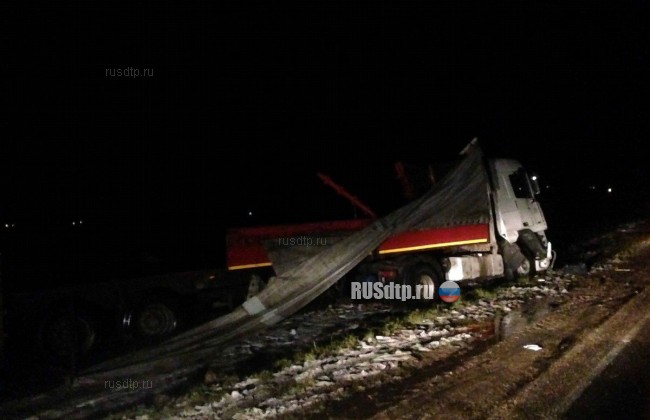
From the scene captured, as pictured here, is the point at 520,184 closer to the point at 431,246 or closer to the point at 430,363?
the point at 431,246

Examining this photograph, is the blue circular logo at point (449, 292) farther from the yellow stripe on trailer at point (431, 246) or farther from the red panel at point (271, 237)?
the red panel at point (271, 237)

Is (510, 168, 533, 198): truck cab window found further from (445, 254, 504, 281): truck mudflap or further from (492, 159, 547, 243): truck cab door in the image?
(445, 254, 504, 281): truck mudflap

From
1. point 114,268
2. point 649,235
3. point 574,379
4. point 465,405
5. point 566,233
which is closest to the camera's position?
point 465,405

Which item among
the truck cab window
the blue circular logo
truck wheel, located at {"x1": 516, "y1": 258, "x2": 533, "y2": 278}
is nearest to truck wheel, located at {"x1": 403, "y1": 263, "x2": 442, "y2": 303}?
the blue circular logo

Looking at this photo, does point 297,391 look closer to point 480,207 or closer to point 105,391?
point 105,391

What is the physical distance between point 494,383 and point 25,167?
1882 cm

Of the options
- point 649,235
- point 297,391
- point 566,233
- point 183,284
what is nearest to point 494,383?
point 297,391

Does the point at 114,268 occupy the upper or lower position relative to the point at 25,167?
lower

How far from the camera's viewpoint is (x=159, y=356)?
6.32 m

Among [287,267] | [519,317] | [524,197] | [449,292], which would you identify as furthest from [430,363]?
[524,197]

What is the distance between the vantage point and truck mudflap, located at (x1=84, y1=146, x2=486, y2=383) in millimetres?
6285

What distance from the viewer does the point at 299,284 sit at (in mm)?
7207

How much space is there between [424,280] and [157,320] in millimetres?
4685

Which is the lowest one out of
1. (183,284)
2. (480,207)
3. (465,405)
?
(465,405)
